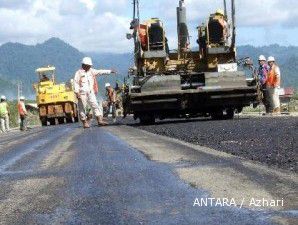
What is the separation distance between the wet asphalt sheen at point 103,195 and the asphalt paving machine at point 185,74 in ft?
31.3

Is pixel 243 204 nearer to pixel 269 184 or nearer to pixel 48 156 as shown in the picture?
pixel 269 184

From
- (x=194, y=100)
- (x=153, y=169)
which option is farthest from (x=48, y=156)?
(x=194, y=100)

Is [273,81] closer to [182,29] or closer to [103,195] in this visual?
[182,29]

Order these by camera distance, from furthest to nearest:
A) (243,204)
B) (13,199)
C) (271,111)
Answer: (271,111), (13,199), (243,204)

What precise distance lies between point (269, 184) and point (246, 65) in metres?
12.8

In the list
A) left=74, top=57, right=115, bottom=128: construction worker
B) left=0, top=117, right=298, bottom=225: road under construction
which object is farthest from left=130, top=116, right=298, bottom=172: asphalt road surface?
left=74, top=57, right=115, bottom=128: construction worker

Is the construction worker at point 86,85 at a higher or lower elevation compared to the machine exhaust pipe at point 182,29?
lower

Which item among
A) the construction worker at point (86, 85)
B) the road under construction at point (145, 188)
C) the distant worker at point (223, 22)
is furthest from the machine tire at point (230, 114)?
the road under construction at point (145, 188)

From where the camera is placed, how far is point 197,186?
529cm

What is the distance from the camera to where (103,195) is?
501 centimetres

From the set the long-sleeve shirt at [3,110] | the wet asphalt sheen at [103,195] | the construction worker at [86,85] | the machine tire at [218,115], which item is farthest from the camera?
the long-sleeve shirt at [3,110]

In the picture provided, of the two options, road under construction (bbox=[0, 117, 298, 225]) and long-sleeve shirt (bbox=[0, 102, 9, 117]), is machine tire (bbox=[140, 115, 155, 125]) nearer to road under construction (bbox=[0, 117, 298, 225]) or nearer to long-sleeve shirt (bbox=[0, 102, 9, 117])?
road under construction (bbox=[0, 117, 298, 225])

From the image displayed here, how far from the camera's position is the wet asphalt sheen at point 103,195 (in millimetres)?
4105

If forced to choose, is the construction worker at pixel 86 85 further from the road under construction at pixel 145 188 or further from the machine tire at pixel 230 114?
the road under construction at pixel 145 188
